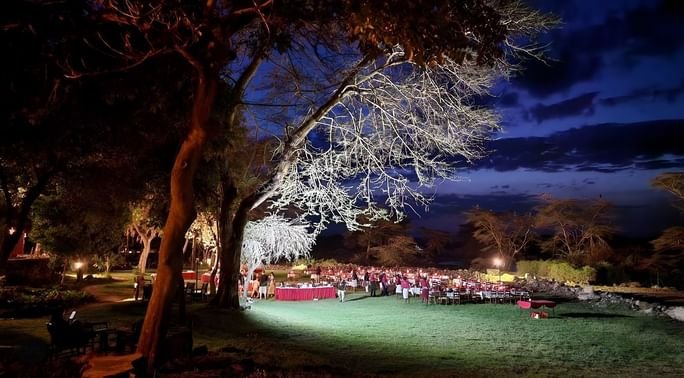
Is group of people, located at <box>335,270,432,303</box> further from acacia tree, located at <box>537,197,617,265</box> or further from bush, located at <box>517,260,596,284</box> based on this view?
acacia tree, located at <box>537,197,617,265</box>

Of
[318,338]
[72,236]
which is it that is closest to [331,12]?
[318,338]

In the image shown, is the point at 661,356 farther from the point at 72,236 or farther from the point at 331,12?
the point at 72,236

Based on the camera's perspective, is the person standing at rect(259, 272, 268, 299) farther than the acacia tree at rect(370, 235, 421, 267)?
No

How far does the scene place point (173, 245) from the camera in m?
6.39

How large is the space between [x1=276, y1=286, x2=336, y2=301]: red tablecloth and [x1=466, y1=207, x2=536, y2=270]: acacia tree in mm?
27724

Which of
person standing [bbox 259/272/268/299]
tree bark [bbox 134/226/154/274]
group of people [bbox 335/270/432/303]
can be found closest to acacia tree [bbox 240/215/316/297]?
person standing [bbox 259/272/268/299]

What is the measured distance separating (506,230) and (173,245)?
4855 cm

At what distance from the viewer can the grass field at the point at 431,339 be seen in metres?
10.3

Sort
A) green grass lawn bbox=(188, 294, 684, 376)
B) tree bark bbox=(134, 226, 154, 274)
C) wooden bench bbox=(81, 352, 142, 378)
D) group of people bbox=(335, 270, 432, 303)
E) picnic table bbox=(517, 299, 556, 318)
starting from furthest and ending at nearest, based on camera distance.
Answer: tree bark bbox=(134, 226, 154, 274), group of people bbox=(335, 270, 432, 303), picnic table bbox=(517, 299, 556, 318), green grass lawn bbox=(188, 294, 684, 376), wooden bench bbox=(81, 352, 142, 378)

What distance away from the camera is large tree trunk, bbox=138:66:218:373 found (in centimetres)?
633

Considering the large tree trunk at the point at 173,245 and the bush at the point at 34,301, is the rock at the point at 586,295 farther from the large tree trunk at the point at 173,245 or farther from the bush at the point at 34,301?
the large tree trunk at the point at 173,245

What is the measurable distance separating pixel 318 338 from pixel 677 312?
14523 mm

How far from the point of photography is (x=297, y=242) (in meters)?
23.0

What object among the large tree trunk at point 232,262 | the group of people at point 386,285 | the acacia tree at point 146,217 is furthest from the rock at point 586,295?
the acacia tree at point 146,217
